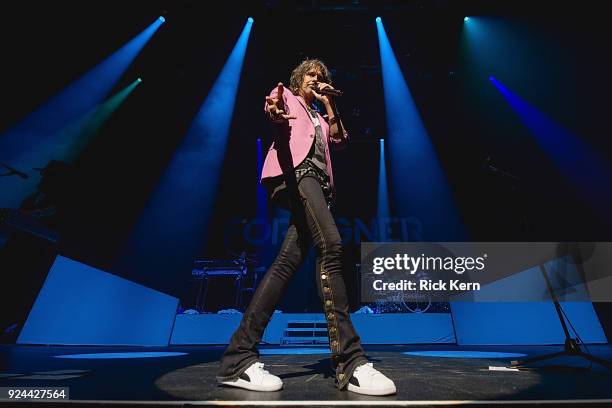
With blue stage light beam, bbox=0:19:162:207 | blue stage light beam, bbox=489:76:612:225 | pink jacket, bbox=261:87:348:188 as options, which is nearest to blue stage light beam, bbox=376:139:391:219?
blue stage light beam, bbox=489:76:612:225

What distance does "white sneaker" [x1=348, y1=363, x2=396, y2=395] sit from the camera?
1276 millimetres

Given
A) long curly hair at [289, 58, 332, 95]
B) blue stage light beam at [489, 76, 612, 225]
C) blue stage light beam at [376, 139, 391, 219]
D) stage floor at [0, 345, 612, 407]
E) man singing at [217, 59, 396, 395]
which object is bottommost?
stage floor at [0, 345, 612, 407]

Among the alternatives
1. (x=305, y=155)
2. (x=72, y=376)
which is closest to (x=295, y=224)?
(x=305, y=155)

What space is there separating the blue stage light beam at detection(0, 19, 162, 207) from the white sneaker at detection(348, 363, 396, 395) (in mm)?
5594

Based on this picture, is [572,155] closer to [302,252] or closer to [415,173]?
[415,173]

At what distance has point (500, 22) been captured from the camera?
558 centimetres

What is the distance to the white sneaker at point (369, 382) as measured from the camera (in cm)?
128

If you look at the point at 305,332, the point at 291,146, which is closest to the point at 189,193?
the point at 305,332

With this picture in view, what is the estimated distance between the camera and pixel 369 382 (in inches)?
51.4

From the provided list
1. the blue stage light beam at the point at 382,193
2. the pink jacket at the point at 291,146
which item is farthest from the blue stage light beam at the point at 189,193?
the pink jacket at the point at 291,146

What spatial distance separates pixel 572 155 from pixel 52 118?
8.52 meters

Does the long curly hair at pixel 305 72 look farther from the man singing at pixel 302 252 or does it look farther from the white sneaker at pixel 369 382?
the white sneaker at pixel 369 382

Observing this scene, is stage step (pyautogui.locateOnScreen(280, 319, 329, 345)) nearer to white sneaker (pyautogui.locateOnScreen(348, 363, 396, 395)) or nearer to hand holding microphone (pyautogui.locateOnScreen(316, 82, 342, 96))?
white sneaker (pyautogui.locateOnScreen(348, 363, 396, 395))

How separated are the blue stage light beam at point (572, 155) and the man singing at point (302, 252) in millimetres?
5086
